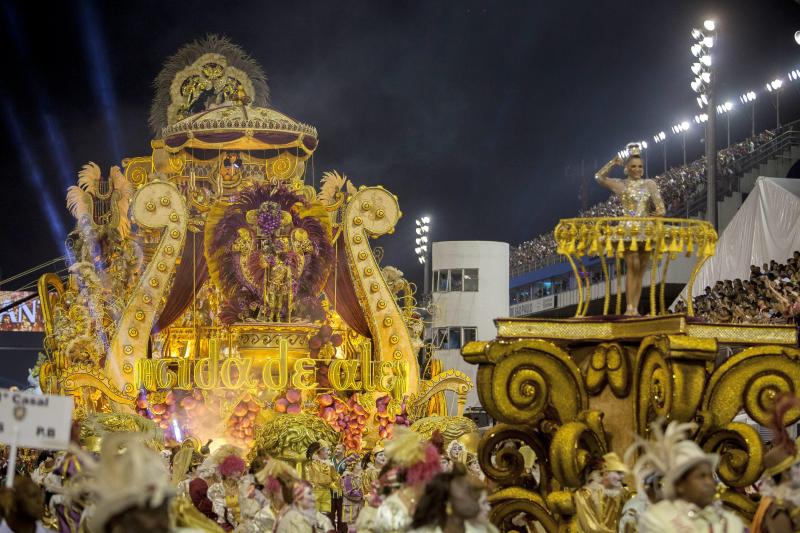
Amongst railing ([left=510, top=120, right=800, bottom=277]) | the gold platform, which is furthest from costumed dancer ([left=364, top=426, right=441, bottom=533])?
railing ([left=510, top=120, right=800, bottom=277])

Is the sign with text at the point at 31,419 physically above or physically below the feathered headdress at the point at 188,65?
below

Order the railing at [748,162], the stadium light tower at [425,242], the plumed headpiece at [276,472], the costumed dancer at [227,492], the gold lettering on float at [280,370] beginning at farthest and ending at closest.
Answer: the stadium light tower at [425,242] → the railing at [748,162] → the gold lettering on float at [280,370] → the costumed dancer at [227,492] → the plumed headpiece at [276,472]

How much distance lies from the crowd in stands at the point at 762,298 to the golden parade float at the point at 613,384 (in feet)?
19.5

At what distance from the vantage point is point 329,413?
25.0 m

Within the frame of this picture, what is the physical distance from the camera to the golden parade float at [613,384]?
415 inches

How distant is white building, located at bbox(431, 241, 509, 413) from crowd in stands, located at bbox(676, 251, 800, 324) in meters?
16.0

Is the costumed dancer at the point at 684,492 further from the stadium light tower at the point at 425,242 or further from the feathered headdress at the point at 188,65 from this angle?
the stadium light tower at the point at 425,242

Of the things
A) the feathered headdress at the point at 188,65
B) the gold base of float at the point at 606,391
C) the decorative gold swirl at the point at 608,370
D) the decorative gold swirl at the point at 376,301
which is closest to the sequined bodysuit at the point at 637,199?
the gold base of float at the point at 606,391

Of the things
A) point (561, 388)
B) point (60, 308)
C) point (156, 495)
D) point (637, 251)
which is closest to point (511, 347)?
point (561, 388)

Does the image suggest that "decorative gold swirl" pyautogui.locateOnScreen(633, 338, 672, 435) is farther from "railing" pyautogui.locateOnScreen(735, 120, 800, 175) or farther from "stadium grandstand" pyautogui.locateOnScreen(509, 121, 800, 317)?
"railing" pyautogui.locateOnScreen(735, 120, 800, 175)

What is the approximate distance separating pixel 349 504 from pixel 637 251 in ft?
37.0

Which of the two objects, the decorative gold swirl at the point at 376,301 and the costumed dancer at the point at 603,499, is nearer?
the costumed dancer at the point at 603,499

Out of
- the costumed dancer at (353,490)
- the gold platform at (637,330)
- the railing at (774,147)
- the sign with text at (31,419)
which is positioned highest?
the railing at (774,147)

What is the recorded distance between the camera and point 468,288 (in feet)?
126
